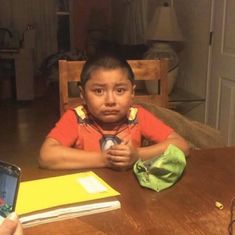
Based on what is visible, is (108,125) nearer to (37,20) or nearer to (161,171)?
(161,171)

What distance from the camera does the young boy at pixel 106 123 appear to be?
51.0 inches

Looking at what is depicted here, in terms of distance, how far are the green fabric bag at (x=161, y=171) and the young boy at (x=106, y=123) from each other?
140mm

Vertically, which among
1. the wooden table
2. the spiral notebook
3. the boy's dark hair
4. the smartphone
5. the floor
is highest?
the boy's dark hair

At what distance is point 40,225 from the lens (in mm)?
871

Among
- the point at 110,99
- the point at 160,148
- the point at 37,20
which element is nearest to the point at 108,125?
the point at 110,99

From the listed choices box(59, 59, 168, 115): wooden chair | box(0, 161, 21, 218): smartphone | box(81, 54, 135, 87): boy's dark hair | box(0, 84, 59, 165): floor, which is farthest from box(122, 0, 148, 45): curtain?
box(0, 161, 21, 218): smartphone

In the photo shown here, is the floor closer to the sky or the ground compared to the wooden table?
closer to the ground

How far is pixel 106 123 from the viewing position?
144 centimetres

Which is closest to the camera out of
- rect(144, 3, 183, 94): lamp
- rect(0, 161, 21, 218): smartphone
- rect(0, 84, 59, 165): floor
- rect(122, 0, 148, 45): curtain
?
rect(0, 161, 21, 218): smartphone

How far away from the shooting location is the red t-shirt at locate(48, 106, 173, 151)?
4.57 feet

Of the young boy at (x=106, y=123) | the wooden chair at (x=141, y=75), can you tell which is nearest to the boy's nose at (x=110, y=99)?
the young boy at (x=106, y=123)

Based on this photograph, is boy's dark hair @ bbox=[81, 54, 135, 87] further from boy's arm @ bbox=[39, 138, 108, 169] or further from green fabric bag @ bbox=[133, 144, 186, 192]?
green fabric bag @ bbox=[133, 144, 186, 192]

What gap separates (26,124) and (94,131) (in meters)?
3.35

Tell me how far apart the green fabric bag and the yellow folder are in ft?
0.33
